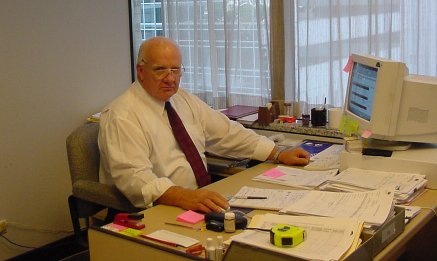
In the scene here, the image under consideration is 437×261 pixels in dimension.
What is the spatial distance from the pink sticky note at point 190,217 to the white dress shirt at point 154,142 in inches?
8.9

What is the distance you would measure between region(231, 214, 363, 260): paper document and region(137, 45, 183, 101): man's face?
0.92 metres

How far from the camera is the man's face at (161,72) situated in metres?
2.49

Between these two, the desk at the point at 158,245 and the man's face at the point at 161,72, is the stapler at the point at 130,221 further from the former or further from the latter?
the man's face at the point at 161,72

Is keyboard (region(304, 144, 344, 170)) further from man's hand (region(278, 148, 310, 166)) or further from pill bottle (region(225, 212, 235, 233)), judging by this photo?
pill bottle (region(225, 212, 235, 233))

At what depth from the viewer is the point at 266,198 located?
6.70 feet

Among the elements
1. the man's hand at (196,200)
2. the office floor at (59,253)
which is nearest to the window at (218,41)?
the office floor at (59,253)

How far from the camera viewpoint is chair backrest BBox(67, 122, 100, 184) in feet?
8.20

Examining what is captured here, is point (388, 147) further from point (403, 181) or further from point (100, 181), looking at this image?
point (100, 181)

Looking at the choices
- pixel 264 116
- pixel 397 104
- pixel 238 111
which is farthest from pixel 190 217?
pixel 238 111

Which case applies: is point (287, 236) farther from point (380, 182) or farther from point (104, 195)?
point (104, 195)

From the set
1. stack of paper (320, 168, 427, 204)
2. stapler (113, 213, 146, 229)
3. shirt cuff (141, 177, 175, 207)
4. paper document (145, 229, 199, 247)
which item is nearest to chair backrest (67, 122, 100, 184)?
shirt cuff (141, 177, 175, 207)

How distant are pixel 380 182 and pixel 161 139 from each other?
38.4 inches

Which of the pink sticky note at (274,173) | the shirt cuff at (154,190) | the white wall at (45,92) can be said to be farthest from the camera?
the white wall at (45,92)

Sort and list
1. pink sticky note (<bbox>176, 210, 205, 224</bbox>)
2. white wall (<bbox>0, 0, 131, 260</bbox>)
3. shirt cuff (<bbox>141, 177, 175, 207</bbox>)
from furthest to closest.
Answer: white wall (<bbox>0, 0, 131, 260</bbox>), shirt cuff (<bbox>141, 177, 175, 207</bbox>), pink sticky note (<bbox>176, 210, 205, 224</bbox>)
